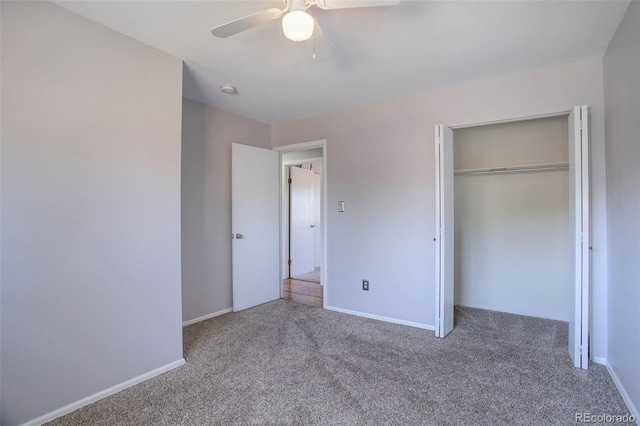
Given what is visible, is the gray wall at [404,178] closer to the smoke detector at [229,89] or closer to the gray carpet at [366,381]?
the gray carpet at [366,381]

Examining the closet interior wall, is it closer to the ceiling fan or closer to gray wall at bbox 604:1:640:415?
gray wall at bbox 604:1:640:415

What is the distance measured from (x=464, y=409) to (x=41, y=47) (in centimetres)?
329

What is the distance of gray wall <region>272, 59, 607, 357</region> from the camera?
2.43 meters

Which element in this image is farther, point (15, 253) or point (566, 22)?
point (566, 22)

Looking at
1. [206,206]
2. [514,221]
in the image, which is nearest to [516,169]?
[514,221]

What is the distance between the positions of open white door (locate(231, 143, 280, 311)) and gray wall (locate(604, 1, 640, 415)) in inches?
133

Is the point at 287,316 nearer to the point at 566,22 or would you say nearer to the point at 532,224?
the point at 532,224

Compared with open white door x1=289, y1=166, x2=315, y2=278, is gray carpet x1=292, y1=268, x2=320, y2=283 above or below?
below

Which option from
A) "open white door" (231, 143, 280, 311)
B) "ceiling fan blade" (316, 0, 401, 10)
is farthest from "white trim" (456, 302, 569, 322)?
"ceiling fan blade" (316, 0, 401, 10)

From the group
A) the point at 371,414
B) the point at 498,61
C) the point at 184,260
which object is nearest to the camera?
the point at 371,414

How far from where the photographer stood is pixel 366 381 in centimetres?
217

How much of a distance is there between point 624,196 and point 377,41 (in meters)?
1.90

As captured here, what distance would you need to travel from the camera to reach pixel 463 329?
3.13 m

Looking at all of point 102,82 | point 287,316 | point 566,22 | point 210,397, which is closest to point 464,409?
point 210,397
